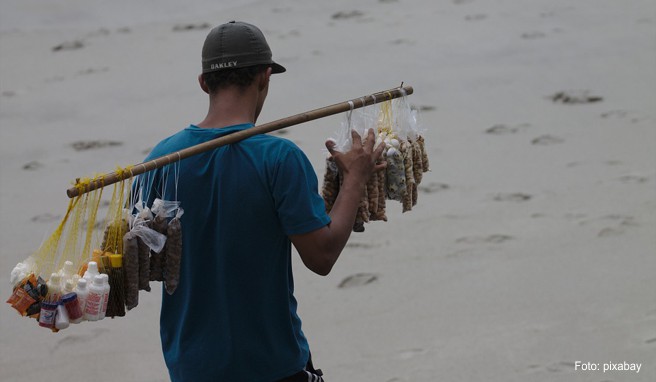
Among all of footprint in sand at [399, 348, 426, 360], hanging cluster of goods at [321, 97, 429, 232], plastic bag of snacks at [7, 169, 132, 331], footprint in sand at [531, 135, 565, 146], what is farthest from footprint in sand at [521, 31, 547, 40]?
plastic bag of snacks at [7, 169, 132, 331]

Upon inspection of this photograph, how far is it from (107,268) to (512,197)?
3969 millimetres

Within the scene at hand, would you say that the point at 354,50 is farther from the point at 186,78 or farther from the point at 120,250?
the point at 120,250

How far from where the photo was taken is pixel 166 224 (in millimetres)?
2697

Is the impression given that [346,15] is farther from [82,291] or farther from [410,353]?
[82,291]

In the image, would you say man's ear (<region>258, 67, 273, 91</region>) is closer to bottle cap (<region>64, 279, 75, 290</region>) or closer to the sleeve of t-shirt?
the sleeve of t-shirt

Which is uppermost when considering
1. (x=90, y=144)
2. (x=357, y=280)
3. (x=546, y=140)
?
(x=90, y=144)

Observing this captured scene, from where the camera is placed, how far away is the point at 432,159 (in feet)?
22.5

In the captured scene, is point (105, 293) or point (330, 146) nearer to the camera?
point (105, 293)

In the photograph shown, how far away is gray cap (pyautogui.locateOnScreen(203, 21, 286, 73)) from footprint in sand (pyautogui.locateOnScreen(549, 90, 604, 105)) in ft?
17.3

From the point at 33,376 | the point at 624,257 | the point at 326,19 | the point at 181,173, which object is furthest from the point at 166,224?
the point at 326,19

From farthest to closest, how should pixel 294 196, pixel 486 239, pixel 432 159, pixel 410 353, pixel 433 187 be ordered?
pixel 432 159
pixel 433 187
pixel 486 239
pixel 410 353
pixel 294 196

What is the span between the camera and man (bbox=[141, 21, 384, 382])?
2.61m

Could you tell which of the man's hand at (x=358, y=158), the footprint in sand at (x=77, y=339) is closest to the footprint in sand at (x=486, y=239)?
the footprint in sand at (x=77, y=339)

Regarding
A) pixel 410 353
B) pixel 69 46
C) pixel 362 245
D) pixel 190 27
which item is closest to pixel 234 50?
pixel 410 353
